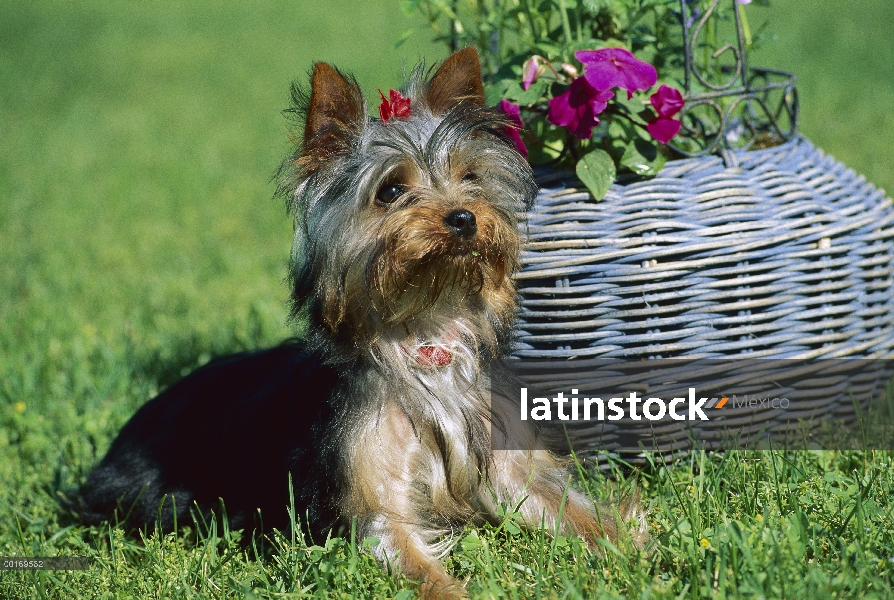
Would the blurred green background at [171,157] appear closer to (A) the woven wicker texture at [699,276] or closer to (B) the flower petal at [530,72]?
(B) the flower petal at [530,72]

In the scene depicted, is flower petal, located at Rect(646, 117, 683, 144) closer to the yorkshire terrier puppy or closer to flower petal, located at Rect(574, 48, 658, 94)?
flower petal, located at Rect(574, 48, 658, 94)

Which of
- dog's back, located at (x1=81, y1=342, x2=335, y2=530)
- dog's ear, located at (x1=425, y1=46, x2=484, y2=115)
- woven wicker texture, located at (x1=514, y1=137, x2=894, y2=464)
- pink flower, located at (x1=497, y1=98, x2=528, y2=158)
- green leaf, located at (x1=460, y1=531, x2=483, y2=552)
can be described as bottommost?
green leaf, located at (x1=460, y1=531, x2=483, y2=552)

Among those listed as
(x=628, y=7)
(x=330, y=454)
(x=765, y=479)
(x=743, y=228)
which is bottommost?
(x=765, y=479)

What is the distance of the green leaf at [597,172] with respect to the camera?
3.38 metres

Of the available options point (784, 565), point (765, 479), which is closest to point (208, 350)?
point (765, 479)

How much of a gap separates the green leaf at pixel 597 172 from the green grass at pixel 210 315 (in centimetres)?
88

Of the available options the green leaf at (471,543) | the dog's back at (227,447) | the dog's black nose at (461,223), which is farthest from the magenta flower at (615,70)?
the green leaf at (471,543)

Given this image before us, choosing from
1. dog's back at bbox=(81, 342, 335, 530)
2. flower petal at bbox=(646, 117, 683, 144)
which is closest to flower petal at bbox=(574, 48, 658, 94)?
flower petal at bbox=(646, 117, 683, 144)

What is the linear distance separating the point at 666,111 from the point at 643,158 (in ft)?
0.61

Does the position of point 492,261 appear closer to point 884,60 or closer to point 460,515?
point 460,515

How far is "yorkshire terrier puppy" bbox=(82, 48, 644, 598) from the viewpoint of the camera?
9.73ft

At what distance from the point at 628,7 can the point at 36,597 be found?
2.99 m

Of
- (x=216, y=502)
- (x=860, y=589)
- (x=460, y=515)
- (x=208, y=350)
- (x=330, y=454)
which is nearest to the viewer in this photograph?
(x=860, y=589)

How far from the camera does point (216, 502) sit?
3.56 metres
